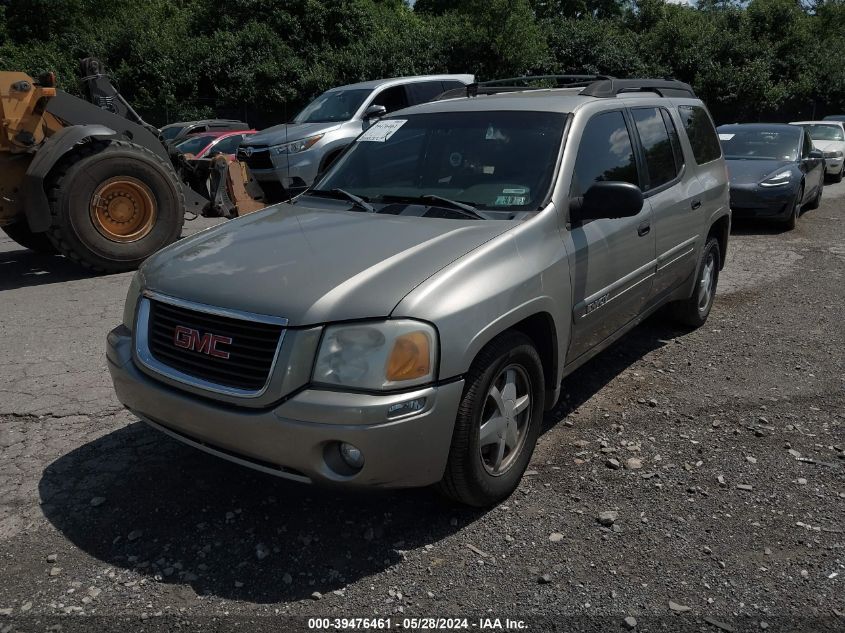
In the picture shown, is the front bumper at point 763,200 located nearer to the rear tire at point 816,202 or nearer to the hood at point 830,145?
the rear tire at point 816,202

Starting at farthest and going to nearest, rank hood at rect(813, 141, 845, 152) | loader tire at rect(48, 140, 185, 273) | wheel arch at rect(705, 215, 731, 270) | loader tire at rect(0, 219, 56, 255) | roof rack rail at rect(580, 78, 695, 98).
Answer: hood at rect(813, 141, 845, 152) < loader tire at rect(0, 219, 56, 255) < loader tire at rect(48, 140, 185, 273) < wheel arch at rect(705, 215, 731, 270) < roof rack rail at rect(580, 78, 695, 98)

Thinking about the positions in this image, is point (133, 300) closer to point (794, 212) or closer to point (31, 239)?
point (31, 239)

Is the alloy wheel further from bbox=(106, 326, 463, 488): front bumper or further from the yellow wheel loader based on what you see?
the yellow wheel loader

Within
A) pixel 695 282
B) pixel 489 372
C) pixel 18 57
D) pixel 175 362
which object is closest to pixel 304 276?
pixel 175 362

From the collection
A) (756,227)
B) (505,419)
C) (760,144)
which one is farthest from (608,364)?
(760,144)

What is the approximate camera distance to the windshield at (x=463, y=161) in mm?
3730

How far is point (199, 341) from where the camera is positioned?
295cm

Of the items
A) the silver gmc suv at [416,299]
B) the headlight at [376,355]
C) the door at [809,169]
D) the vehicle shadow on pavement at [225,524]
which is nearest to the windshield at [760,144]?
the door at [809,169]

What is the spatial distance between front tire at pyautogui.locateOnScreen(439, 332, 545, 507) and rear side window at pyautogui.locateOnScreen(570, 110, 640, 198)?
1027 millimetres

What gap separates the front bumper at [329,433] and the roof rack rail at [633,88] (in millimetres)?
2440

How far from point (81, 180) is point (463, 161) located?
4.94 meters

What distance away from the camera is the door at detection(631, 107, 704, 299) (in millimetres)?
4633

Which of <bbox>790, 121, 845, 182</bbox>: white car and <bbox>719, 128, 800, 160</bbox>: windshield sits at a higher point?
<bbox>719, 128, 800, 160</bbox>: windshield

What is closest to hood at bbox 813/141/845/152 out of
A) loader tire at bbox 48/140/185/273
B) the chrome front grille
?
loader tire at bbox 48/140/185/273
